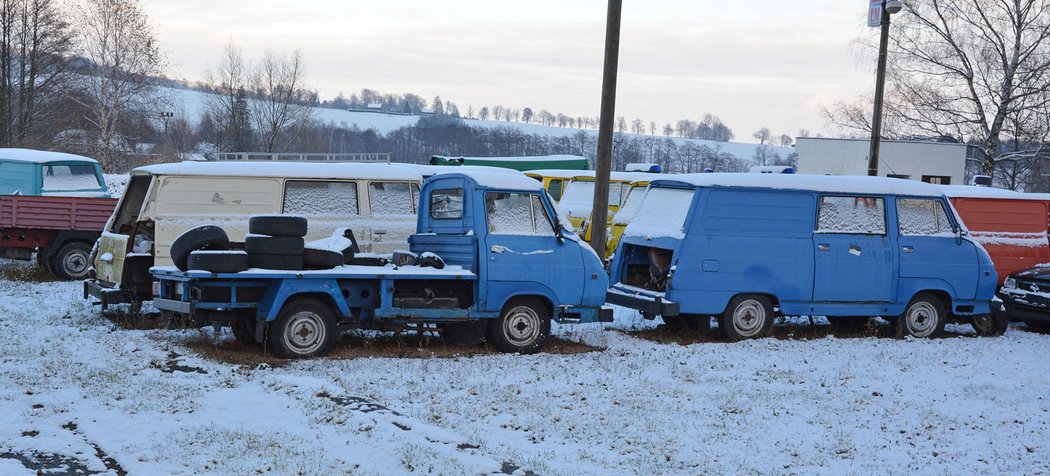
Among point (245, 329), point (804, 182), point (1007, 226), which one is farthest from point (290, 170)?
point (1007, 226)

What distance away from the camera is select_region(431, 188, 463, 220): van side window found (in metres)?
11.4

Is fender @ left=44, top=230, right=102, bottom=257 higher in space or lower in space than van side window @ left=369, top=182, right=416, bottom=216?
lower

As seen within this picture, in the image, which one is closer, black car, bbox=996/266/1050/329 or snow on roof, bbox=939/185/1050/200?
black car, bbox=996/266/1050/329

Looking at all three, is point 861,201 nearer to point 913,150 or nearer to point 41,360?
point 41,360

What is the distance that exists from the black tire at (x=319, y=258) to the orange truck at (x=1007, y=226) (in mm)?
10288

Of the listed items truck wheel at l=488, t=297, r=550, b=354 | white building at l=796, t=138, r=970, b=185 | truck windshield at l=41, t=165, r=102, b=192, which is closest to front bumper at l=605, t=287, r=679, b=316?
truck wheel at l=488, t=297, r=550, b=354

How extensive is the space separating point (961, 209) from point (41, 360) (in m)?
13.4

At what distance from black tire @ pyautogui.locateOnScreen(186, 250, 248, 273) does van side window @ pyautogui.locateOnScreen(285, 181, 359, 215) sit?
124 inches

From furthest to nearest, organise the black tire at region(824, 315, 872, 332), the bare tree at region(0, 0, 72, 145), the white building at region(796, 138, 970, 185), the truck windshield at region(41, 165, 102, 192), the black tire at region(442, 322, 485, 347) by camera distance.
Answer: the bare tree at region(0, 0, 72, 145), the white building at region(796, 138, 970, 185), the truck windshield at region(41, 165, 102, 192), the black tire at region(824, 315, 872, 332), the black tire at region(442, 322, 485, 347)

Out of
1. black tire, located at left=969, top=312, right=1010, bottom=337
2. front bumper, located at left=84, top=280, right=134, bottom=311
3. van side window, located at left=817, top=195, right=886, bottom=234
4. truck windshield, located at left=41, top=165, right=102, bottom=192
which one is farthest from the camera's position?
truck windshield, located at left=41, top=165, right=102, bottom=192

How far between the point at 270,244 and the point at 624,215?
7611 mm

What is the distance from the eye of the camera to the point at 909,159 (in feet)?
141

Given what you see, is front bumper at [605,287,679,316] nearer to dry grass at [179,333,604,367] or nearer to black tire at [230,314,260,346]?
dry grass at [179,333,604,367]

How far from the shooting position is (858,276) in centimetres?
1305
